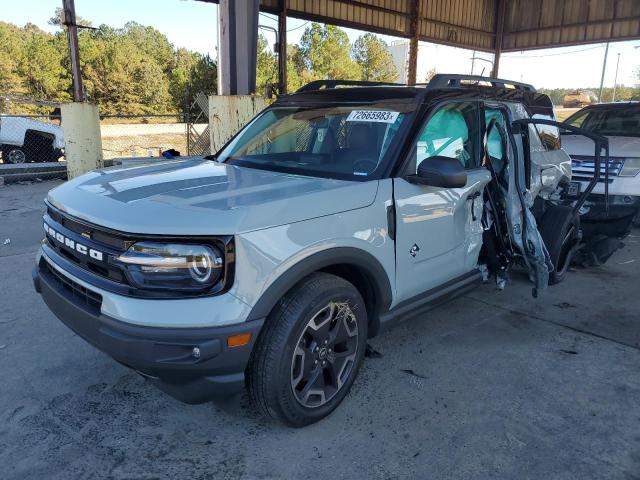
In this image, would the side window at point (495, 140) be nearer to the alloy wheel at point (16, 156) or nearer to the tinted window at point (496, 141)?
the tinted window at point (496, 141)

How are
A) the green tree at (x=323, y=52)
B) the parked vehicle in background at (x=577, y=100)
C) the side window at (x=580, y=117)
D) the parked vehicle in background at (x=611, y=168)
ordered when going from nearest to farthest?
the parked vehicle in background at (x=611, y=168), the side window at (x=580, y=117), the parked vehicle in background at (x=577, y=100), the green tree at (x=323, y=52)

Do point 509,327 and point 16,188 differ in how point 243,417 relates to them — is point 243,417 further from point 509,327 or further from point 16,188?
point 16,188

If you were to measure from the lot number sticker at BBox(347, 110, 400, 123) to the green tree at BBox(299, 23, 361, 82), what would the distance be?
57.1 m

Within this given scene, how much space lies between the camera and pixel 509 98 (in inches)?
170

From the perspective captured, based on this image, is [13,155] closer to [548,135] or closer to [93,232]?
[93,232]

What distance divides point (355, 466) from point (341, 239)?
113 centimetres

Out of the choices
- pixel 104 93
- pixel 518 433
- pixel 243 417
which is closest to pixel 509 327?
pixel 518 433

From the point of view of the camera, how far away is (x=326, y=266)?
104 inches

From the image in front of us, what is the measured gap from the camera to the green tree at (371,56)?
2606 inches

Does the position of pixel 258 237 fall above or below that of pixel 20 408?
above

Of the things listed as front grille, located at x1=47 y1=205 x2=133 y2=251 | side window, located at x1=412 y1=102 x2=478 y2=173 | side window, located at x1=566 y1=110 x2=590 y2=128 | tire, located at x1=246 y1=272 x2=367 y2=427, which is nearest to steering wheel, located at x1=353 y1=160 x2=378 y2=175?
side window, located at x1=412 y1=102 x2=478 y2=173

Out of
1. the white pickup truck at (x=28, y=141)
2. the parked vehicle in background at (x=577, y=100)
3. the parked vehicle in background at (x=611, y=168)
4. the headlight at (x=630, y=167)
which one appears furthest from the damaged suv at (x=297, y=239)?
the parked vehicle in background at (x=577, y=100)

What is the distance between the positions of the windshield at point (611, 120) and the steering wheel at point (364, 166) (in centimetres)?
579

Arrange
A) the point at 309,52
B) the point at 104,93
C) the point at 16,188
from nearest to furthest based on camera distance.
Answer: the point at 16,188 → the point at 104,93 → the point at 309,52
